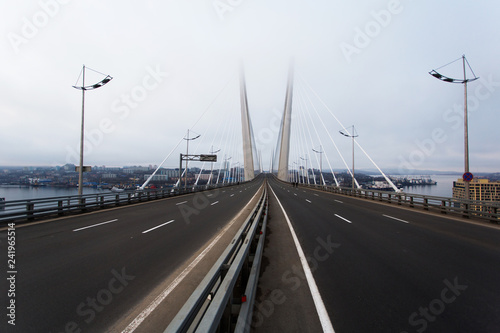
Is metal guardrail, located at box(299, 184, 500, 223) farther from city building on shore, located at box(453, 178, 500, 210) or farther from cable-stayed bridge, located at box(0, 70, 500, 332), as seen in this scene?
cable-stayed bridge, located at box(0, 70, 500, 332)

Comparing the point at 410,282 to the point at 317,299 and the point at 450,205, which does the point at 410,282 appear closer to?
the point at 317,299

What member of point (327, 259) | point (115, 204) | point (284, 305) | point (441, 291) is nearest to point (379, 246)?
point (327, 259)

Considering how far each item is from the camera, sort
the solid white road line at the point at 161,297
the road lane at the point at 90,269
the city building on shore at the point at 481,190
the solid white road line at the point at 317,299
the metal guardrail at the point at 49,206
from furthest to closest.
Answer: the city building on shore at the point at 481,190 → the metal guardrail at the point at 49,206 → the road lane at the point at 90,269 → the solid white road line at the point at 161,297 → the solid white road line at the point at 317,299

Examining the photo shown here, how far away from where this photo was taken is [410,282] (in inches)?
167

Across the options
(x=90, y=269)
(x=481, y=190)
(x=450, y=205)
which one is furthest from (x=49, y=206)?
(x=481, y=190)

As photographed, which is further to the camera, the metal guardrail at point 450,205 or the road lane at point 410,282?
the metal guardrail at point 450,205

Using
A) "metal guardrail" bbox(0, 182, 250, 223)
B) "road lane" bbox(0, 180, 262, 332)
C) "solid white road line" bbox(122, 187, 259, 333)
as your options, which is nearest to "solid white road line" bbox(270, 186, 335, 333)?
"solid white road line" bbox(122, 187, 259, 333)

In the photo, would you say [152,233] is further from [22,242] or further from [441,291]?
[441,291]

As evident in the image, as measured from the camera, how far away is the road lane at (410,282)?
121 inches

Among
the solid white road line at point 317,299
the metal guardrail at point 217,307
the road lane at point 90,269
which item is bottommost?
the road lane at point 90,269

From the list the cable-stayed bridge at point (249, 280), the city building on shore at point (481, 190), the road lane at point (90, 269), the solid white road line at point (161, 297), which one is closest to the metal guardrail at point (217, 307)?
the cable-stayed bridge at point (249, 280)

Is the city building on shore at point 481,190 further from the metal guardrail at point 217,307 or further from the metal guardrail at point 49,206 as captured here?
the metal guardrail at point 49,206

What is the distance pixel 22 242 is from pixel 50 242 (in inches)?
35.1

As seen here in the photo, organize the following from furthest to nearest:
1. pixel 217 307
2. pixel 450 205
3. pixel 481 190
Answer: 1. pixel 481 190
2. pixel 450 205
3. pixel 217 307
